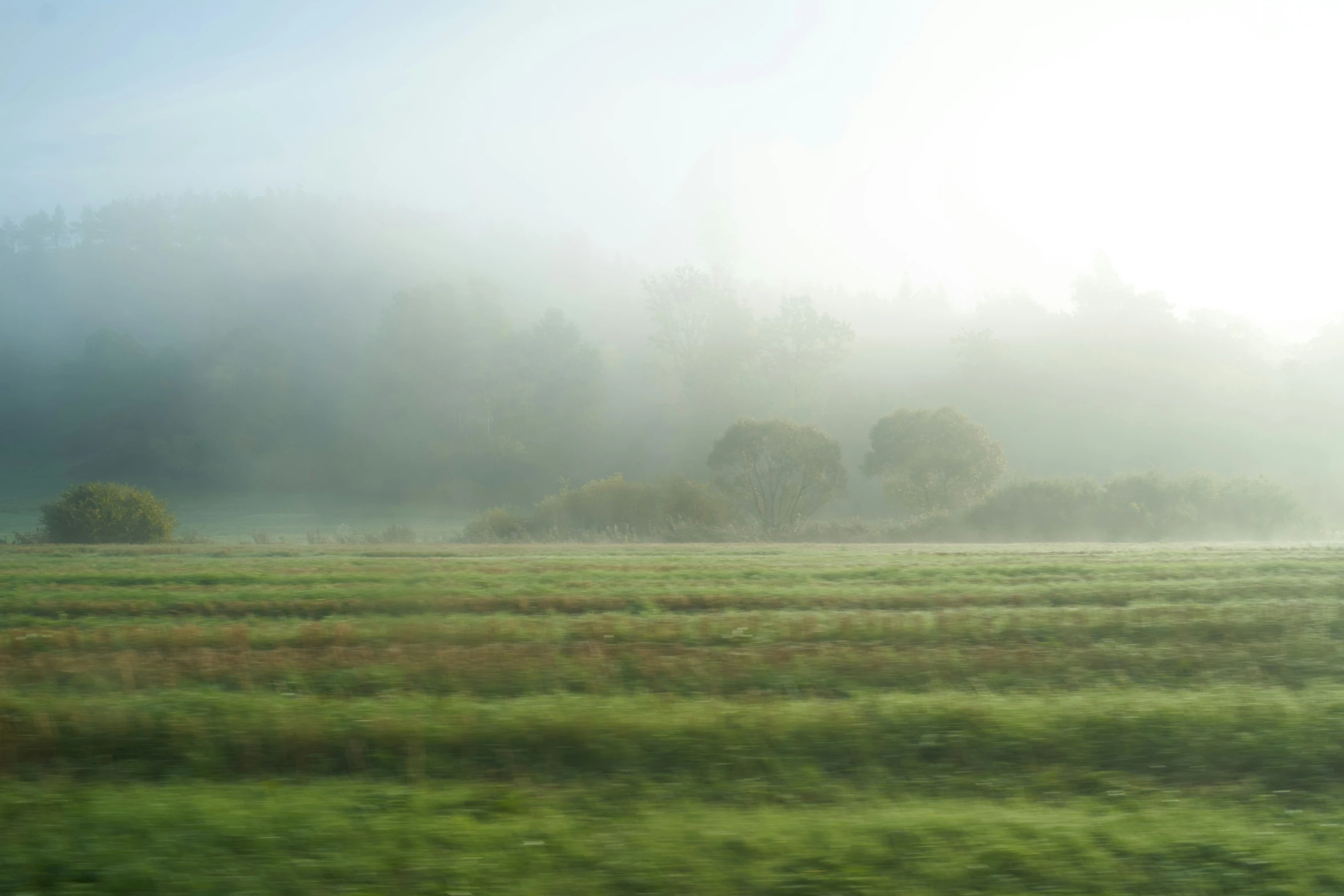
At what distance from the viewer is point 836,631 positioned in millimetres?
11359

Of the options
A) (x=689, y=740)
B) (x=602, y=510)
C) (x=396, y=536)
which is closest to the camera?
(x=689, y=740)

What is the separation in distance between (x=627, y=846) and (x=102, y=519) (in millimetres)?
34876

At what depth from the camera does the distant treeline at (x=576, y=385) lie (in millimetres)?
74125

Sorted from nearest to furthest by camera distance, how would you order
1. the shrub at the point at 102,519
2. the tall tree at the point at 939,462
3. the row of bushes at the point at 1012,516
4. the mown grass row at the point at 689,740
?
1. the mown grass row at the point at 689,740
2. the shrub at the point at 102,519
3. the row of bushes at the point at 1012,516
4. the tall tree at the point at 939,462

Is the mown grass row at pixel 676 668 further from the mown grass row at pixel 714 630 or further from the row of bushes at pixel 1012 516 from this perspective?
the row of bushes at pixel 1012 516

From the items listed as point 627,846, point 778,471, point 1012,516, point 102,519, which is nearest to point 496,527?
point 778,471

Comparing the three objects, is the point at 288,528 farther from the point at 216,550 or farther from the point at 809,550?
the point at 809,550

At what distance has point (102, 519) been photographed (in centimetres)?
3266

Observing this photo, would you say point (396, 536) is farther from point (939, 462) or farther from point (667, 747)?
point (667, 747)

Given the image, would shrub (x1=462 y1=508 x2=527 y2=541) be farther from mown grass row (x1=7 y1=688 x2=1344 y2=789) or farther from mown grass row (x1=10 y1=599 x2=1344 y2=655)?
mown grass row (x1=7 y1=688 x2=1344 y2=789)

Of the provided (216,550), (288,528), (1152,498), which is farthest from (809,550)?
(288,528)

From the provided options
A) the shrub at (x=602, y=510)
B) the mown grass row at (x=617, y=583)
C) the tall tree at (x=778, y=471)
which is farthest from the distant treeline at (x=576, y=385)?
the mown grass row at (x=617, y=583)

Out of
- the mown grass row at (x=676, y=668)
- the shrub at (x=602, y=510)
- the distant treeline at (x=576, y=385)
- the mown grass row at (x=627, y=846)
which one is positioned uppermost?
the distant treeline at (x=576, y=385)

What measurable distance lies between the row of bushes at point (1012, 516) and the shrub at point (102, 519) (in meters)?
13.7
